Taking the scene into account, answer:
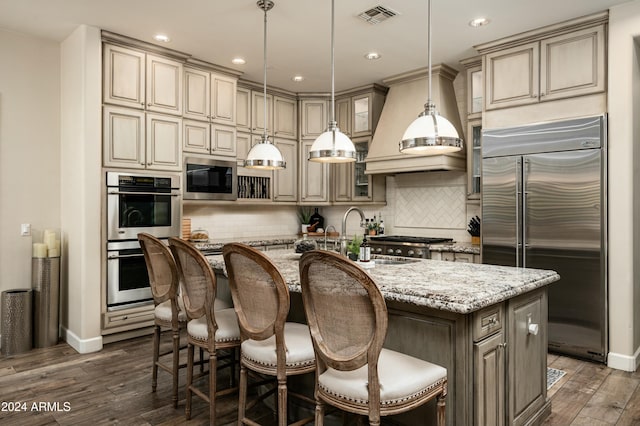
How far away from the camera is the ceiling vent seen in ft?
11.3

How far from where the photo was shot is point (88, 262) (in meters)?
3.79

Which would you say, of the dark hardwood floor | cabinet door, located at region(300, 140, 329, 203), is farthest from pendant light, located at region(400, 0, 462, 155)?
cabinet door, located at region(300, 140, 329, 203)

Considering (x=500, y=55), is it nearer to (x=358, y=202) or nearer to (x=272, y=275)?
(x=358, y=202)

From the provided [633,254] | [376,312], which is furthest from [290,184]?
[376,312]

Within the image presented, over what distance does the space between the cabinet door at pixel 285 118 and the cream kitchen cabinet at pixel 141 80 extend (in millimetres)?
1550

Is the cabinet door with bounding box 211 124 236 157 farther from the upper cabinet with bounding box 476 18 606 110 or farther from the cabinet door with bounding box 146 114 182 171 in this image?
the upper cabinet with bounding box 476 18 606 110

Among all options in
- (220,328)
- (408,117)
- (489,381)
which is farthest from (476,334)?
(408,117)

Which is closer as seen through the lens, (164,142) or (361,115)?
(164,142)

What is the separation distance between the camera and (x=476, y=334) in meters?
1.88

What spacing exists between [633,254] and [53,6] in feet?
16.7

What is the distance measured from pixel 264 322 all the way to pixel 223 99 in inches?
142

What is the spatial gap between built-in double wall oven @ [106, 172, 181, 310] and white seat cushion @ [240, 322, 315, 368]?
2367 millimetres

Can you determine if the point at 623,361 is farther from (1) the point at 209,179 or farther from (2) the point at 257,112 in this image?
(2) the point at 257,112

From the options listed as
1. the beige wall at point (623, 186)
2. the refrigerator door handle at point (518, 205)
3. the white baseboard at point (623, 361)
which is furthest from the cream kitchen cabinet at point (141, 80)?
the white baseboard at point (623, 361)
